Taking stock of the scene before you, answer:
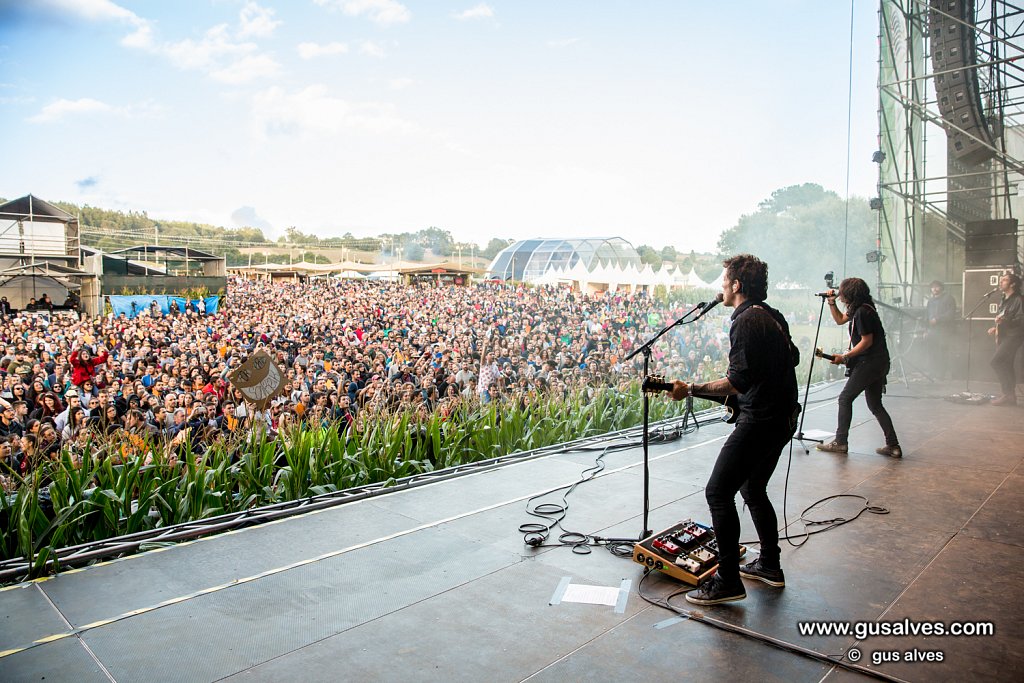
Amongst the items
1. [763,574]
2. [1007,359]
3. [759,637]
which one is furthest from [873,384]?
[1007,359]

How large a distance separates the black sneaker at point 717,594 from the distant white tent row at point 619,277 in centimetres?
866

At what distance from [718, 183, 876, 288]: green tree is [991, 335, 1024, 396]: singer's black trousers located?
8086 mm

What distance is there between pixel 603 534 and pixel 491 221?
8.31 meters

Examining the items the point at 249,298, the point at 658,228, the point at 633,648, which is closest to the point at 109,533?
the point at 633,648

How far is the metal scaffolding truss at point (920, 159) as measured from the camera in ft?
33.1

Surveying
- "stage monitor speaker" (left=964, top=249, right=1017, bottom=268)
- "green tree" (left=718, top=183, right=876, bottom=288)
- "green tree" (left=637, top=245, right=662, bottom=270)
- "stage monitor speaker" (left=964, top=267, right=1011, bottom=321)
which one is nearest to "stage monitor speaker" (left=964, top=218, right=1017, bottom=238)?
"stage monitor speaker" (left=964, top=249, right=1017, bottom=268)

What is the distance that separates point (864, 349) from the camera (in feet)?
16.1

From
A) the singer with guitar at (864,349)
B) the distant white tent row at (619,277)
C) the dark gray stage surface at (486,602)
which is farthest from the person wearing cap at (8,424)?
the distant white tent row at (619,277)

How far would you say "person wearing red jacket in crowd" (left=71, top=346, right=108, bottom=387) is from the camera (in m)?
7.21

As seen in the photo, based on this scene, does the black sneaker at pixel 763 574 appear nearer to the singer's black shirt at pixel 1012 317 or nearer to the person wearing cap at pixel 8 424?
the person wearing cap at pixel 8 424

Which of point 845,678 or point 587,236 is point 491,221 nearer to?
point 587,236

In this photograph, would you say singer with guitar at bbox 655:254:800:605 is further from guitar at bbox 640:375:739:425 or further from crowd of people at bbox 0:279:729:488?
crowd of people at bbox 0:279:729:488

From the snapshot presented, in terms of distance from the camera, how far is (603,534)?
342 centimetres

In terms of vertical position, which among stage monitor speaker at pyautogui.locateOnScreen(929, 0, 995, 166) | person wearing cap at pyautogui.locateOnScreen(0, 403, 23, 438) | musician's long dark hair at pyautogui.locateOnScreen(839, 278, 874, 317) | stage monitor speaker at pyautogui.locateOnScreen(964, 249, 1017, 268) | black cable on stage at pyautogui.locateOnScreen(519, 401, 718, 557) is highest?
stage monitor speaker at pyautogui.locateOnScreen(929, 0, 995, 166)
